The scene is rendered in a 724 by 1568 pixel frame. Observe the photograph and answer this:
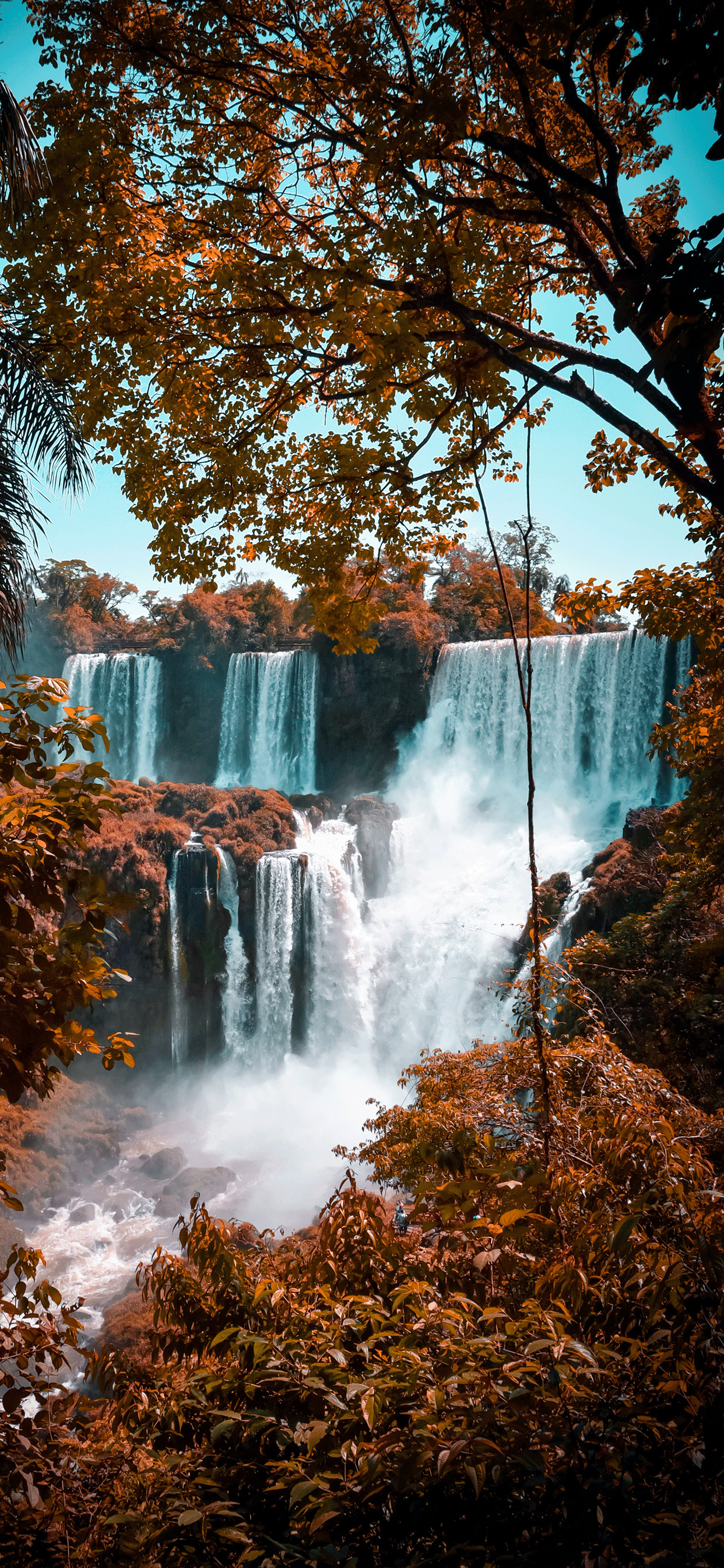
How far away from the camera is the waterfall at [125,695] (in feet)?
99.9

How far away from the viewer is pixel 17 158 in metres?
5.03

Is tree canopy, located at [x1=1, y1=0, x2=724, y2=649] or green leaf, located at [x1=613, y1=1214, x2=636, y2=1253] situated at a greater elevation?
tree canopy, located at [x1=1, y1=0, x2=724, y2=649]

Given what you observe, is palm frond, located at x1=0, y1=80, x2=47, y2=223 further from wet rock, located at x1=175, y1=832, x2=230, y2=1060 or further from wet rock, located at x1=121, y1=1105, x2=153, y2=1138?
wet rock, located at x1=121, y1=1105, x2=153, y2=1138

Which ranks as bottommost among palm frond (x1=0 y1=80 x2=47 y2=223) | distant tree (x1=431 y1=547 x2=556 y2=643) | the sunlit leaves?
the sunlit leaves

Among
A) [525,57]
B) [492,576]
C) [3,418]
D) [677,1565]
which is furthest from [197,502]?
[492,576]

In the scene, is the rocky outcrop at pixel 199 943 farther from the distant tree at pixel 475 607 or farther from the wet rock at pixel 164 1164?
the distant tree at pixel 475 607

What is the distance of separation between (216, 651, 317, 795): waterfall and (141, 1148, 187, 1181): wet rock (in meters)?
14.4

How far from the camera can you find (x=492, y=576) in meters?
30.4

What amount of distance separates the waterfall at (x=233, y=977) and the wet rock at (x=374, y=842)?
375 cm

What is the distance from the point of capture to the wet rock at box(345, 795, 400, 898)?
70.0 ft

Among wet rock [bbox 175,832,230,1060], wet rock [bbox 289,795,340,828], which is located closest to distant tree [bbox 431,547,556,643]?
wet rock [bbox 289,795,340,828]

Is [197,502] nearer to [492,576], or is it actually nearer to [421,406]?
[421,406]

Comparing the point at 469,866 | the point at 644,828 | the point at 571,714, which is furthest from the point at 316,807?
the point at 644,828

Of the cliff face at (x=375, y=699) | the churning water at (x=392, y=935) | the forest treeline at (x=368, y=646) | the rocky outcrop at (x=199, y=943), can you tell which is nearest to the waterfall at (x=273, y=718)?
the cliff face at (x=375, y=699)
